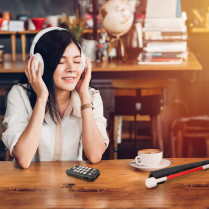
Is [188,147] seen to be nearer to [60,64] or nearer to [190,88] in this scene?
[190,88]

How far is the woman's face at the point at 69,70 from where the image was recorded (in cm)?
198

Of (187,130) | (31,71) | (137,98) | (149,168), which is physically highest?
(31,71)

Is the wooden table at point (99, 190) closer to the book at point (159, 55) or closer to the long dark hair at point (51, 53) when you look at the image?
the long dark hair at point (51, 53)

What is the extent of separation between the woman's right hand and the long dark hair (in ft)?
0.22

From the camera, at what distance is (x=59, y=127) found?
2055mm

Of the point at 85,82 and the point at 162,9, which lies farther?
the point at 162,9

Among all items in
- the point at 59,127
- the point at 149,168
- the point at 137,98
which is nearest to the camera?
the point at 149,168

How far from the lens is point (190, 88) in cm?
512

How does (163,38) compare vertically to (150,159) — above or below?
above

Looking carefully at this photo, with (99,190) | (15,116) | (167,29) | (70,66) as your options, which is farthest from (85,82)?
(167,29)

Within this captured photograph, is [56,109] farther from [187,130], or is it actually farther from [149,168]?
[187,130]

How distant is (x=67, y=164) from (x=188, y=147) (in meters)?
2.58

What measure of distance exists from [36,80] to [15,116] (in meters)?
0.17

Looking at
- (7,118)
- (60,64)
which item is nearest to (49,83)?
(60,64)
